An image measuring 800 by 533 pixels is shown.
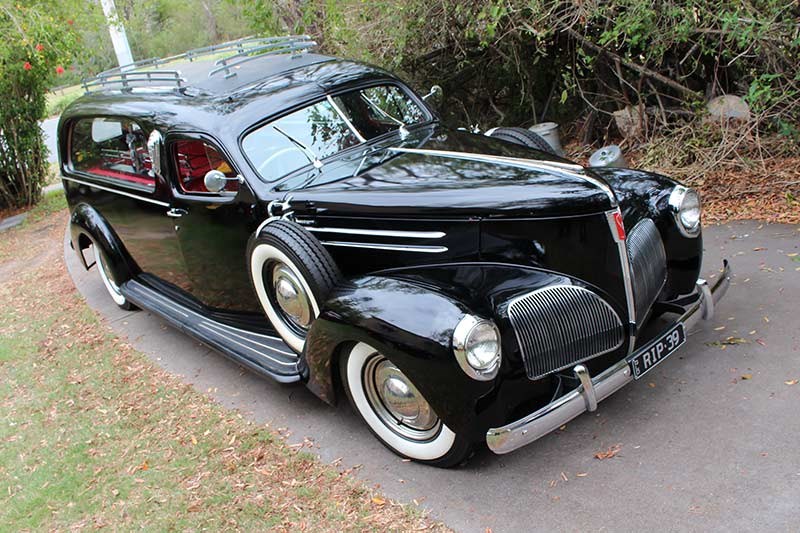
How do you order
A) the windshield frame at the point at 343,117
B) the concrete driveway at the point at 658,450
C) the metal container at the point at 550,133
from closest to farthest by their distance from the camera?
the concrete driveway at the point at 658,450, the windshield frame at the point at 343,117, the metal container at the point at 550,133

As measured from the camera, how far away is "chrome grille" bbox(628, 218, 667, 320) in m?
3.56

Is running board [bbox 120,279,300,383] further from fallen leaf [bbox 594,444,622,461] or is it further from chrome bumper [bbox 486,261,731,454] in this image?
fallen leaf [bbox 594,444,622,461]

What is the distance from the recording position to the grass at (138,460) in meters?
3.33

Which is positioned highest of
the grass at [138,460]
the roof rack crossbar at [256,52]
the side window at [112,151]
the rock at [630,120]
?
the roof rack crossbar at [256,52]

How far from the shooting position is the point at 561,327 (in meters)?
3.23

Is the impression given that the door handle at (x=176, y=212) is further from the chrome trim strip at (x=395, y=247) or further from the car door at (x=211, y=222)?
the chrome trim strip at (x=395, y=247)

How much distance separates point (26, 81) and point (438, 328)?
32.7ft

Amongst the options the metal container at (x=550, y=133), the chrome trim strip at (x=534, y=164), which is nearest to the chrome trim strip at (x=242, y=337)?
the chrome trim strip at (x=534, y=164)

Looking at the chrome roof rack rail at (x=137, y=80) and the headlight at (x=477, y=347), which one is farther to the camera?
the chrome roof rack rail at (x=137, y=80)

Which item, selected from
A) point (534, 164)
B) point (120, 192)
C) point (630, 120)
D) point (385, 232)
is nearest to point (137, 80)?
point (120, 192)

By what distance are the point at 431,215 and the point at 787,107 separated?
431cm

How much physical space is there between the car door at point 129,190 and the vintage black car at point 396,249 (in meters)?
Result: 0.03

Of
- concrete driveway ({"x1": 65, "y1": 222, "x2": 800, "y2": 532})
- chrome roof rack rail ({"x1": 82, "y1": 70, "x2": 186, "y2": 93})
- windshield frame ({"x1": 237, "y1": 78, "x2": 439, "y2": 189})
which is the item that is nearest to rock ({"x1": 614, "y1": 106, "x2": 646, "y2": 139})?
concrete driveway ({"x1": 65, "y1": 222, "x2": 800, "y2": 532})

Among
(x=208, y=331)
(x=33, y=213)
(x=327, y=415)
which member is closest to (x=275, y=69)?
(x=208, y=331)
